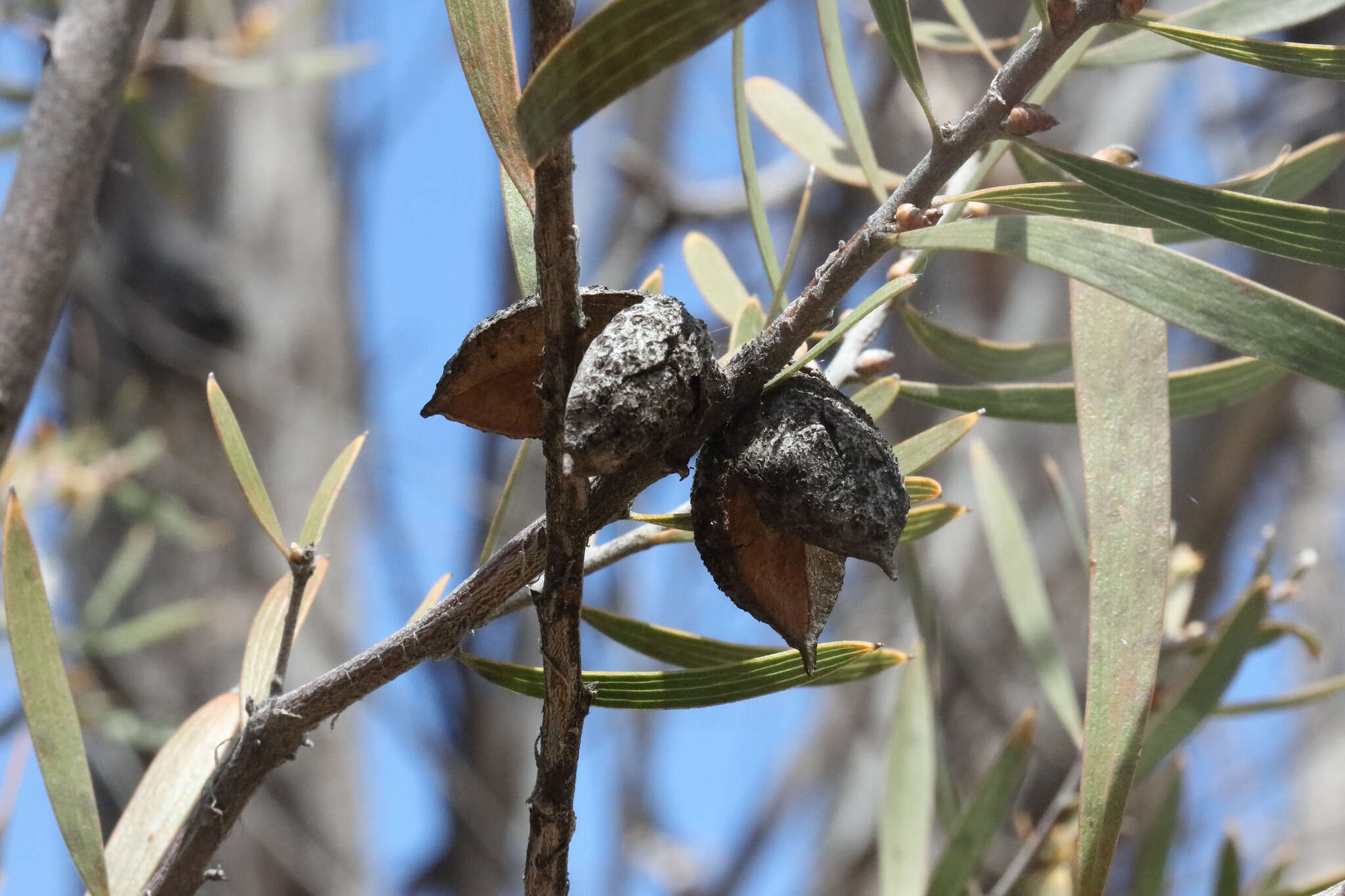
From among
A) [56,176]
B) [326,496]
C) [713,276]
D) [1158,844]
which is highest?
[56,176]

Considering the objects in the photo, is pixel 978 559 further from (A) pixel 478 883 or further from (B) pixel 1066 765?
(A) pixel 478 883

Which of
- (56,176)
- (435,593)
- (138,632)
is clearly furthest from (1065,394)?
(138,632)

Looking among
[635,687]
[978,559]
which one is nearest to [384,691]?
[978,559]

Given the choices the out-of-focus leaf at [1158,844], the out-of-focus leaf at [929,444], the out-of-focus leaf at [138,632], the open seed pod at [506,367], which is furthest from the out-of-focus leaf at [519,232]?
A: the out-of-focus leaf at [138,632]

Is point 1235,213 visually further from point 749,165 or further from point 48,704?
point 48,704

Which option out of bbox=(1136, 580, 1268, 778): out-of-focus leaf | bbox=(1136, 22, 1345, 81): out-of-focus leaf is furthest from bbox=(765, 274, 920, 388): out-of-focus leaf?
bbox=(1136, 580, 1268, 778): out-of-focus leaf

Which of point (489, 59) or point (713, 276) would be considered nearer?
point (489, 59)

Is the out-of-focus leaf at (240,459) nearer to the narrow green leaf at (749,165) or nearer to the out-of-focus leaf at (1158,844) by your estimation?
the narrow green leaf at (749,165)
